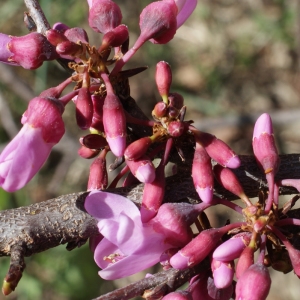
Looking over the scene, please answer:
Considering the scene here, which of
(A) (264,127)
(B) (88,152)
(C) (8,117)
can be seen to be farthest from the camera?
(C) (8,117)

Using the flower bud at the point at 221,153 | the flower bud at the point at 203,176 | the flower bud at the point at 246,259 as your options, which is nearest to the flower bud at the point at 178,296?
the flower bud at the point at 246,259

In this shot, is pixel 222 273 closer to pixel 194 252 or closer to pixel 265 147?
pixel 194 252

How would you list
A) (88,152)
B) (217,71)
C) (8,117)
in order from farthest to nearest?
(217,71), (8,117), (88,152)

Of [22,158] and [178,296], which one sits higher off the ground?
[22,158]

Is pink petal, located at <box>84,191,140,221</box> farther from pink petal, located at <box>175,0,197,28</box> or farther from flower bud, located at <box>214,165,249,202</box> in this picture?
pink petal, located at <box>175,0,197,28</box>

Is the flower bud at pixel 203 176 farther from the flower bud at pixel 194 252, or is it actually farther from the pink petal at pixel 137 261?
the pink petal at pixel 137 261

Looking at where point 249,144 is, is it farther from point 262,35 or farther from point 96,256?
point 96,256

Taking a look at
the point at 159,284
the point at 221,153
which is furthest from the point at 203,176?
the point at 159,284
